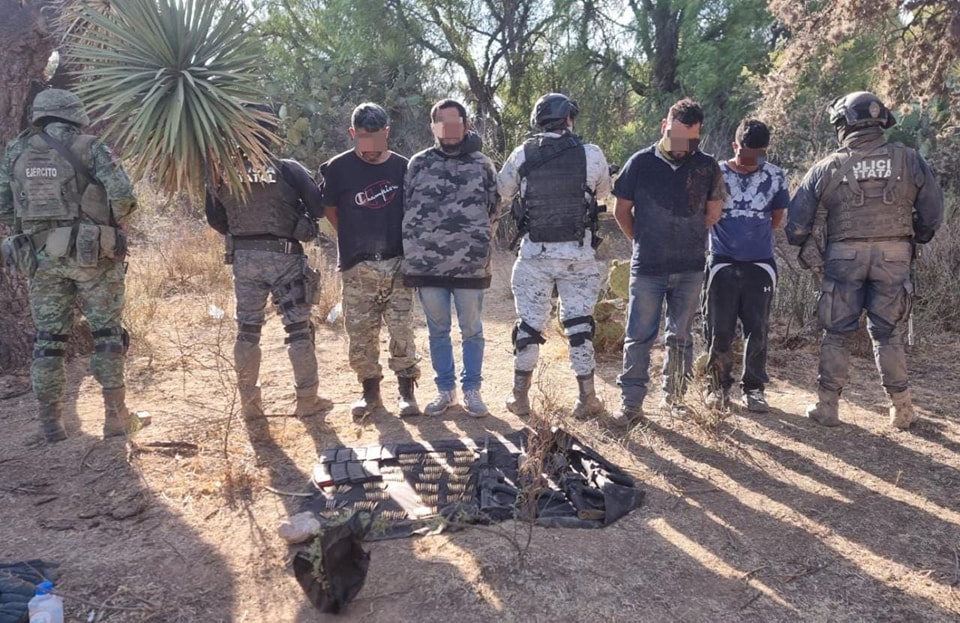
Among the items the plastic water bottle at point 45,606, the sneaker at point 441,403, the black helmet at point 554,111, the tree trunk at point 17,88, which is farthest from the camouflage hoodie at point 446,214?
the tree trunk at point 17,88

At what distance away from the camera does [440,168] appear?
409 cm

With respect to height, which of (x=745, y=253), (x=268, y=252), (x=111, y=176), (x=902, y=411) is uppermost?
(x=111, y=176)

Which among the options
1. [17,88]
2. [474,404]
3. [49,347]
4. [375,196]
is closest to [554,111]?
[375,196]

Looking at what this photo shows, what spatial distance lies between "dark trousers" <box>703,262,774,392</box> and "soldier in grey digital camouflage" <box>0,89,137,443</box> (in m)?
3.69

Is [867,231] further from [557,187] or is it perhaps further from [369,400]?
[369,400]

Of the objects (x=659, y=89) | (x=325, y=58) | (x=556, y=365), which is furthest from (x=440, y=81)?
(x=556, y=365)

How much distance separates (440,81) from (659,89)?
466cm

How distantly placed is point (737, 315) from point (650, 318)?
29.6 inches

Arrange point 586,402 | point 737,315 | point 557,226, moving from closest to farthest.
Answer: point 557,226 < point 586,402 < point 737,315

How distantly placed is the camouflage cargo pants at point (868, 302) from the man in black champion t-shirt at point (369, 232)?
2655 millimetres

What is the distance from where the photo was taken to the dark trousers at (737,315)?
14.1ft

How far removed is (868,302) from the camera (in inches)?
161

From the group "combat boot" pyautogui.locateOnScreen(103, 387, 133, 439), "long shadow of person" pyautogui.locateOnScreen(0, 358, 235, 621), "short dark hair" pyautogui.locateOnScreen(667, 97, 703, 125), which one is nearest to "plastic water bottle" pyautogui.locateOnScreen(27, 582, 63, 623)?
"long shadow of person" pyautogui.locateOnScreen(0, 358, 235, 621)

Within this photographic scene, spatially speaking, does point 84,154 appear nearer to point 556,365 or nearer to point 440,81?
point 556,365
